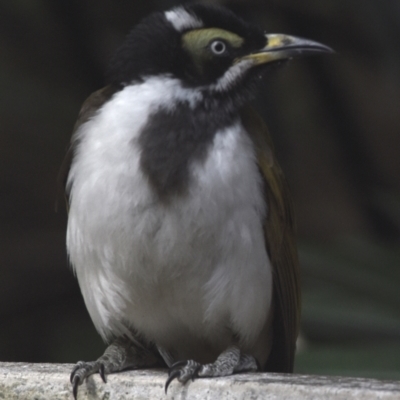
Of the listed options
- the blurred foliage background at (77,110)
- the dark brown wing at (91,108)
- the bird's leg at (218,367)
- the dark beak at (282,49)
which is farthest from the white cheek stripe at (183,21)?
the blurred foliage background at (77,110)

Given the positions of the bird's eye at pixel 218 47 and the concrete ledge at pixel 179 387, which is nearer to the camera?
the concrete ledge at pixel 179 387

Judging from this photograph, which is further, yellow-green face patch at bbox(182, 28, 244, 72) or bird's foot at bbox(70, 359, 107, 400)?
yellow-green face patch at bbox(182, 28, 244, 72)

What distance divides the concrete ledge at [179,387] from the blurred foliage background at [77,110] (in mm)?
2222

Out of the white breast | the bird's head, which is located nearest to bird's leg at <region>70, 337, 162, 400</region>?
the white breast

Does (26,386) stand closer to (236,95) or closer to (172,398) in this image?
(172,398)

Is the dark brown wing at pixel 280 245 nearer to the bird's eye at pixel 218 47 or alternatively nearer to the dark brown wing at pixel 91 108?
the bird's eye at pixel 218 47

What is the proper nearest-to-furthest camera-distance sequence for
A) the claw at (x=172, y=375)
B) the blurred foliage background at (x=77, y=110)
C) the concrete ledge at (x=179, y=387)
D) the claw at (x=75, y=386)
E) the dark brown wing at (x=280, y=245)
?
the concrete ledge at (x=179, y=387), the claw at (x=172, y=375), the claw at (x=75, y=386), the dark brown wing at (x=280, y=245), the blurred foliage background at (x=77, y=110)

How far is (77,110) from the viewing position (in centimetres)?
532

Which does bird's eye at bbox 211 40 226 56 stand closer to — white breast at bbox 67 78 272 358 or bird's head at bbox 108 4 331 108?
bird's head at bbox 108 4 331 108

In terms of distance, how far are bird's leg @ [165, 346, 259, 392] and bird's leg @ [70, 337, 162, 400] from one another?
0.29 meters

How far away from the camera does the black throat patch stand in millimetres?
2820

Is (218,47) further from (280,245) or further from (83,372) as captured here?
(83,372)

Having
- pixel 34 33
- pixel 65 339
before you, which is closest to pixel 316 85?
pixel 34 33

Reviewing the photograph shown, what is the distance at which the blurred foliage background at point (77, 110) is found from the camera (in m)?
5.37
